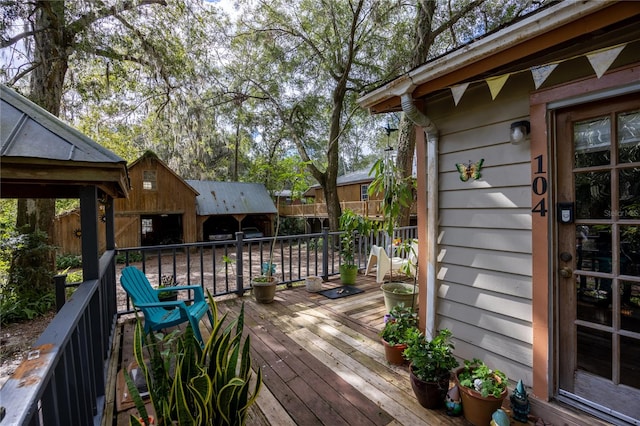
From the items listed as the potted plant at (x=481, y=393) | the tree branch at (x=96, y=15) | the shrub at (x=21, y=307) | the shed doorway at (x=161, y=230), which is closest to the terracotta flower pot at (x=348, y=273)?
the potted plant at (x=481, y=393)

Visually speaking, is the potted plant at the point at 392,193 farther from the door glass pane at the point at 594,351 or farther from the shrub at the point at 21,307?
the shrub at the point at 21,307

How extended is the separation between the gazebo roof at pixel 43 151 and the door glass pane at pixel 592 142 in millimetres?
2732

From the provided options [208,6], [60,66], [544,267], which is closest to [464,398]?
[544,267]

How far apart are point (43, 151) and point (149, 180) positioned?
13882 millimetres

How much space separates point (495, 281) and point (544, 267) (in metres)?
0.36

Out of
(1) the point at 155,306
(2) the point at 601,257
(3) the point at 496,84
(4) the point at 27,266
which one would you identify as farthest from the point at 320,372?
(4) the point at 27,266

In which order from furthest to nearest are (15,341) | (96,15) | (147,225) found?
(147,225)
(96,15)
(15,341)

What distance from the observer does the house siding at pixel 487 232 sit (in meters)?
2.04

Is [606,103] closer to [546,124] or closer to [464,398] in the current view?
[546,124]

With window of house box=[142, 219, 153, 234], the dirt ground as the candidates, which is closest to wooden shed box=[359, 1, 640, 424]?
the dirt ground

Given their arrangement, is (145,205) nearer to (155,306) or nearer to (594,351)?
(155,306)

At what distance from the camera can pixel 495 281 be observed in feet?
7.20

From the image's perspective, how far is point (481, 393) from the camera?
184 centimetres

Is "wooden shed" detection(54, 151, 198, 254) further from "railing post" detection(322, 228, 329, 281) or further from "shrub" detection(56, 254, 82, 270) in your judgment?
"railing post" detection(322, 228, 329, 281)
